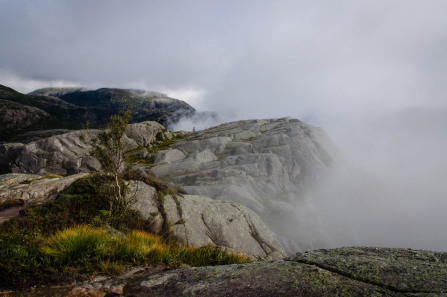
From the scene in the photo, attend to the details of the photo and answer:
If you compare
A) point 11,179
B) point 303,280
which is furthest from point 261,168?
point 303,280

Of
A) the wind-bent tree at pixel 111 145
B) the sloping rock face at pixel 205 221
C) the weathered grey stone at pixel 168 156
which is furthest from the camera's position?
the weathered grey stone at pixel 168 156

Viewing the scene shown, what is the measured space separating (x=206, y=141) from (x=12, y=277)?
86.2m

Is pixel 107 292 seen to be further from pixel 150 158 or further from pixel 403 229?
pixel 403 229

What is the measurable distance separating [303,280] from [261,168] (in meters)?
68.5

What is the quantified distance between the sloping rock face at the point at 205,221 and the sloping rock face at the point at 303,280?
1167 centimetres

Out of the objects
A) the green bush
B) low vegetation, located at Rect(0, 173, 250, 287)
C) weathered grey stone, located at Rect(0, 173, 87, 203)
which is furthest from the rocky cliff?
the green bush

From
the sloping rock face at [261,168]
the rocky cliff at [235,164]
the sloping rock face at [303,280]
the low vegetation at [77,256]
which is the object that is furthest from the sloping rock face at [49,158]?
the sloping rock face at [303,280]

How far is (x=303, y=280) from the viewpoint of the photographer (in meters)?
4.82

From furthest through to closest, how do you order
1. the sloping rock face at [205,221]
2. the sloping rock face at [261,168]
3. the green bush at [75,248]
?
the sloping rock face at [261,168] < the sloping rock face at [205,221] < the green bush at [75,248]

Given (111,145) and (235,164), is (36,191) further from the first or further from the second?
(235,164)

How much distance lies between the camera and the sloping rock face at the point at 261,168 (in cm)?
5262

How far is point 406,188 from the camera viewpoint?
12456 cm

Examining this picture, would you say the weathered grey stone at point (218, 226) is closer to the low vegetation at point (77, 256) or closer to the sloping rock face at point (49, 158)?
the low vegetation at point (77, 256)

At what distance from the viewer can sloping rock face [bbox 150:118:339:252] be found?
52.6 metres
